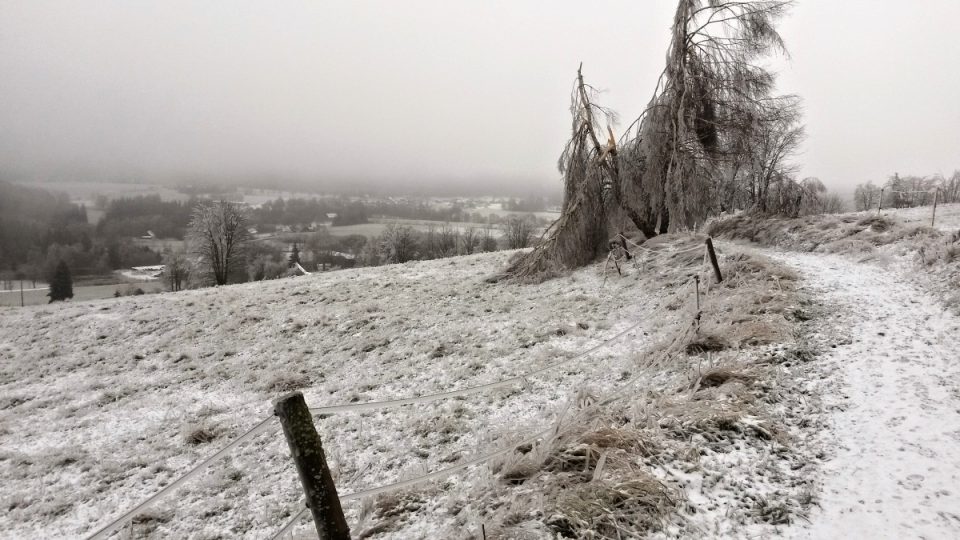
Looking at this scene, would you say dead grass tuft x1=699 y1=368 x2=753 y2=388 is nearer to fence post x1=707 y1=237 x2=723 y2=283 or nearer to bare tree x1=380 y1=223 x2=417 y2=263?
fence post x1=707 y1=237 x2=723 y2=283

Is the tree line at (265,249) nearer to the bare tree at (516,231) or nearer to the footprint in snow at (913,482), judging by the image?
the bare tree at (516,231)

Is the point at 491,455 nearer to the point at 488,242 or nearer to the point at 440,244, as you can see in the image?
the point at 488,242

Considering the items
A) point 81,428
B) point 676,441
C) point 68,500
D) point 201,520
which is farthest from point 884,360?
point 81,428

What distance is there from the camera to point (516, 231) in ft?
225

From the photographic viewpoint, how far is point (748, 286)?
7.86 m

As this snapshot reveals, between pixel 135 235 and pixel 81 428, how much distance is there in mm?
195523

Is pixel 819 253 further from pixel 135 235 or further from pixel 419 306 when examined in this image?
pixel 135 235

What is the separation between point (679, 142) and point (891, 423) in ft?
39.7

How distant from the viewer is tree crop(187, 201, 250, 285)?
3800cm

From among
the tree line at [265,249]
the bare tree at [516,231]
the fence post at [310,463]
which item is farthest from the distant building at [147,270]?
the fence post at [310,463]

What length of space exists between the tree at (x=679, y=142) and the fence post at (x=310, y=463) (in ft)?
42.5

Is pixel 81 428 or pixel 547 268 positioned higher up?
pixel 547 268

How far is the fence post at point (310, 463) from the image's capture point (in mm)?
2398

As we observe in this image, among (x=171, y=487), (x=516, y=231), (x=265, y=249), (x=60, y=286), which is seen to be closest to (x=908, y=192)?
(x=516, y=231)
